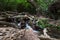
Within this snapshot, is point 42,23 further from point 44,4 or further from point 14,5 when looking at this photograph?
point 14,5

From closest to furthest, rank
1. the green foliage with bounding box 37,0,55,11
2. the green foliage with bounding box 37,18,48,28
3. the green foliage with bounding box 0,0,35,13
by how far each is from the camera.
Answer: the green foliage with bounding box 37,18,48,28 → the green foliage with bounding box 0,0,35,13 → the green foliage with bounding box 37,0,55,11

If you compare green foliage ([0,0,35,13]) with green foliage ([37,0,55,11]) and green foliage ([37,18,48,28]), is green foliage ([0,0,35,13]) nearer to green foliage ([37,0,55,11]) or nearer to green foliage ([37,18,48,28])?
green foliage ([37,0,55,11])

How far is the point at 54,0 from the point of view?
24.6 ft

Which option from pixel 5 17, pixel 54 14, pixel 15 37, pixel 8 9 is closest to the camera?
pixel 15 37

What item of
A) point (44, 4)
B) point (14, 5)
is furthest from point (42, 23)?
point (14, 5)

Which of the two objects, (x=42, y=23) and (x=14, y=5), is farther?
(x=14, y=5)

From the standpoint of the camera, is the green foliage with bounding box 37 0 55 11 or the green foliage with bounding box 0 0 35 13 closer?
the green foliage with bounding box 0 0 35 13

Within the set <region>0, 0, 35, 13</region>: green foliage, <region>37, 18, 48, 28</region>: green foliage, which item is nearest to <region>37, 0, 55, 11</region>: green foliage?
<region>0, 0, 35, 13</region>: green foliage

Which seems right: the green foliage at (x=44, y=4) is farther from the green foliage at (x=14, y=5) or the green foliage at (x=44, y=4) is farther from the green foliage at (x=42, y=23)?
the green foliage at (x=42, y=23)

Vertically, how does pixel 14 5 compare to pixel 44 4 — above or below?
below

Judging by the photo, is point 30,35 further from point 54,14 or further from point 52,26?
point 54,14

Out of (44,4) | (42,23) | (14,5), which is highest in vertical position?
(44,4)

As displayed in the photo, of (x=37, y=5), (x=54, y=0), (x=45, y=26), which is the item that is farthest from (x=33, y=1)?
(x=45, y=26)

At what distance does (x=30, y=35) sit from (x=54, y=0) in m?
5.28
